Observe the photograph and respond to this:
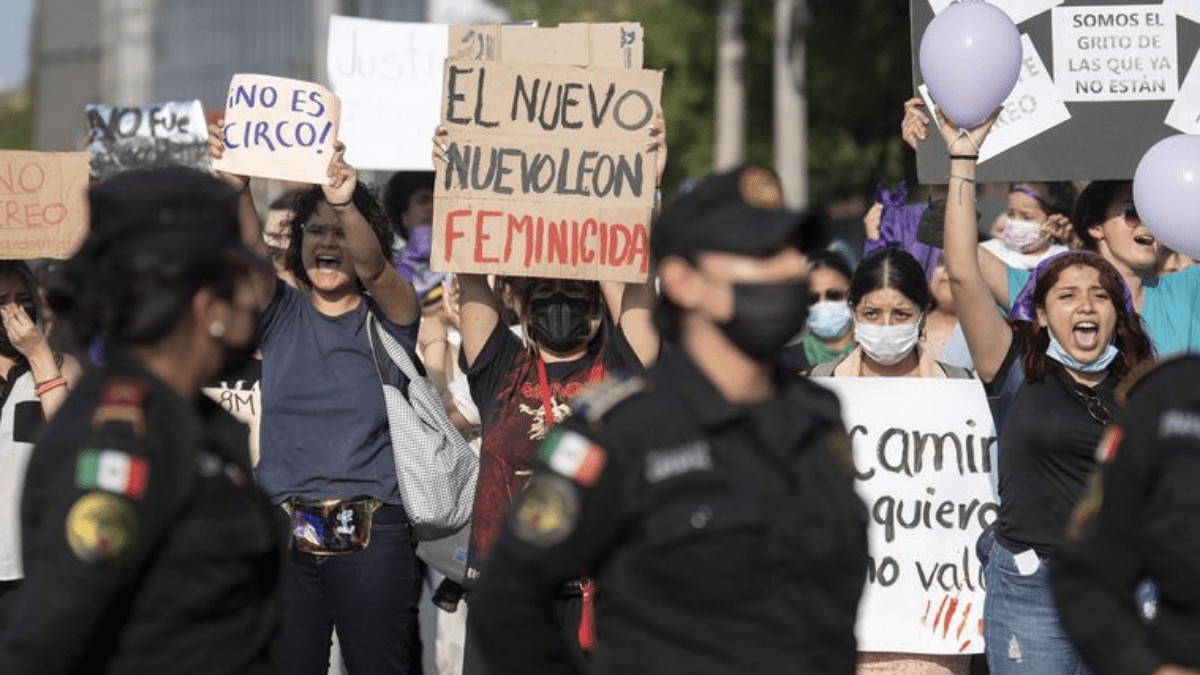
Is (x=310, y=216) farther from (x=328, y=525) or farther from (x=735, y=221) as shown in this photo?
(x=735, y=221)

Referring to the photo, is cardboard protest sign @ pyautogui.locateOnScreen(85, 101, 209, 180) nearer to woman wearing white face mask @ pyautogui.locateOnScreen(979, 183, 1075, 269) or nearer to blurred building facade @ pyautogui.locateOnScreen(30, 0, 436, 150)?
woman wearing white face mask @ pyautogui.locateOnScreen(979, 183, 1075, 269)

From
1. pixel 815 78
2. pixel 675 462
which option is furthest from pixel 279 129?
pixel 815 78

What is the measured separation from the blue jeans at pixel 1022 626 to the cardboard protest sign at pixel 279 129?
2637 mm

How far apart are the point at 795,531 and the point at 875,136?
1043 inches

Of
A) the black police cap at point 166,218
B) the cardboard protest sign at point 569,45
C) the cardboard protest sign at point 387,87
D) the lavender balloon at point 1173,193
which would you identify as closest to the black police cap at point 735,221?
the black police cap at point 166,218

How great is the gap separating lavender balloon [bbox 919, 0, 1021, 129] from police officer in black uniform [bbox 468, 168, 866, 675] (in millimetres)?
2999

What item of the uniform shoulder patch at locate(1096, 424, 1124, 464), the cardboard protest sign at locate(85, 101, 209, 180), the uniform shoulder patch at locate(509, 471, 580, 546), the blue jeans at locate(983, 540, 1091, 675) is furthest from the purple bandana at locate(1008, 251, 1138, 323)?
the cardboard protest sign at locate(85, 101, 209, 180)

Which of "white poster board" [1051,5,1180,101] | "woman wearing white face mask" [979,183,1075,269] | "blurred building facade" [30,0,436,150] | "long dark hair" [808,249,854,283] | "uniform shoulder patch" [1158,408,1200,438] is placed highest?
"blurred building facade" [30,0,436,150]

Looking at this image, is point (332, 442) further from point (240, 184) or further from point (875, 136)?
point (875, 136)

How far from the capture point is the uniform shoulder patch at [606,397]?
4.41m

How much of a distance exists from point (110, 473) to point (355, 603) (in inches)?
132

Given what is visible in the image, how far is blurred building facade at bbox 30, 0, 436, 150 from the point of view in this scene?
8506 centimetres

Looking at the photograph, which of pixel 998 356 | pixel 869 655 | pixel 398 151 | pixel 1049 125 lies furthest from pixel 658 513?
pixel 398 151

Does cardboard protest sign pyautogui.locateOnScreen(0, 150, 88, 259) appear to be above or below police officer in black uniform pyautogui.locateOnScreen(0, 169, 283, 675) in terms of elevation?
above
